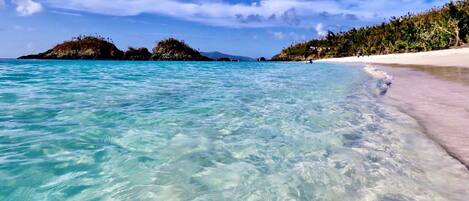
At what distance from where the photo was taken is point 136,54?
90.7 metres

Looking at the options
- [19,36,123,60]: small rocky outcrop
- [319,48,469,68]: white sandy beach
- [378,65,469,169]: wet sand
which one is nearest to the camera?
[378,65,469,169]: wet sand

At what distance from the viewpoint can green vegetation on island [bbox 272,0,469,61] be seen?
224ft

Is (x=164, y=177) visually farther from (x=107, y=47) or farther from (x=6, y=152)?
(x=107, y=47)

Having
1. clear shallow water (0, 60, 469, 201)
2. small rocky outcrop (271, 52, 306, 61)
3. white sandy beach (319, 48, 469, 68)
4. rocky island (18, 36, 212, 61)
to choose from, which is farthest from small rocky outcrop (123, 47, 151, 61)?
clear shallow water (0, 60, 469, 201)

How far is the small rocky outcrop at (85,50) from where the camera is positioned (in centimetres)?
8931

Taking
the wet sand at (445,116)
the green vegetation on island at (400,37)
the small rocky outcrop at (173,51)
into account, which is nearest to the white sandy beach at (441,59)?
the green vegetation on island at (400,37)

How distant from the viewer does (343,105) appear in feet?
30.5

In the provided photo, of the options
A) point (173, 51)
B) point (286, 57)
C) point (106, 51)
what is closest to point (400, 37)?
point (286, 57)

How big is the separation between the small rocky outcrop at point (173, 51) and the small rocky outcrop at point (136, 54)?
6.69 ft

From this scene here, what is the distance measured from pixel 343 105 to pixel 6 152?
7.36m

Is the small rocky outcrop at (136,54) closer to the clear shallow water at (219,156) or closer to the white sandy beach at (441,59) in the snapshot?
the white sandy beach at (441,59)

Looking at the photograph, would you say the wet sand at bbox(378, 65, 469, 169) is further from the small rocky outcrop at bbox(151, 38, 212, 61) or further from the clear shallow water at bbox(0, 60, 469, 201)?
the small rocky outcrop at bbox(151, 38, 212, 61)

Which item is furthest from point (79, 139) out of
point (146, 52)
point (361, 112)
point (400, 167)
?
point (146, 52)

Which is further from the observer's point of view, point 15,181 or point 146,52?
point 146,52
